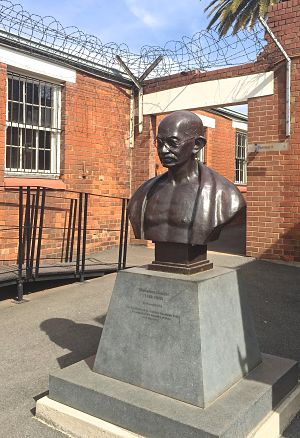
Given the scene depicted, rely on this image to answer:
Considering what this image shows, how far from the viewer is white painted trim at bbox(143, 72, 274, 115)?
8.17m

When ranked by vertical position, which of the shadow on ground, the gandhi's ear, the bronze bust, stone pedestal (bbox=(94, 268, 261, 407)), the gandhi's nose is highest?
the gandhi's ear

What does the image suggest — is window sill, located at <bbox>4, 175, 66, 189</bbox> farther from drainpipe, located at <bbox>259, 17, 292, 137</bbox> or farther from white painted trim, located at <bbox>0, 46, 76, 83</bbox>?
drainpipe, located at <bbox>259, 17, 292, 137</bbox>

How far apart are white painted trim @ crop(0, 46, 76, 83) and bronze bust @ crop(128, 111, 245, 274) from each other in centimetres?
509

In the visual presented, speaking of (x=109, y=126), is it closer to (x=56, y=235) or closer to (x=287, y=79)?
(x=56, y=235)

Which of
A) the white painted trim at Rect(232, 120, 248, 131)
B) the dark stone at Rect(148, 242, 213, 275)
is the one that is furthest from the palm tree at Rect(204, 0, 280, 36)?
the dark stone at Rect(148, 242, 213, 275)

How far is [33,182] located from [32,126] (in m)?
1.05

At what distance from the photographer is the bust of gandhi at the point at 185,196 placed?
3.14 meters

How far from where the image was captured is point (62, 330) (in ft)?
16.2

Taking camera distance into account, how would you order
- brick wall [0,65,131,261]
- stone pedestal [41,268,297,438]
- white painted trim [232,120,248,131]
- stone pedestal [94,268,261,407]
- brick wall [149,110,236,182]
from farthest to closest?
white painted trim [232,120,248,131] → brick wall [149,110,236,182] → brick wall [0,65,131,261] → stone pedestal [94,268,261,407] → stone pedestal [41,268,297,438]

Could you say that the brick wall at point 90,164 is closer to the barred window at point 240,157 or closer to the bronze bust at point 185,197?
the bronze bust at point 185,197

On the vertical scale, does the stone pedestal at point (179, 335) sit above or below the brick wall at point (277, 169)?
below

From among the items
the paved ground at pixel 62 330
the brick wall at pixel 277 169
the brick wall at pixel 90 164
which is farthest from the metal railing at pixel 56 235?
the brick wall at pixel 277 169

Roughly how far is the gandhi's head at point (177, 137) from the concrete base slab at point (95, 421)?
176 centimetres

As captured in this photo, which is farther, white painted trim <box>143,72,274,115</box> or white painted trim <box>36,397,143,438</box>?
white painted trim <box>143,72,274,115</box>
